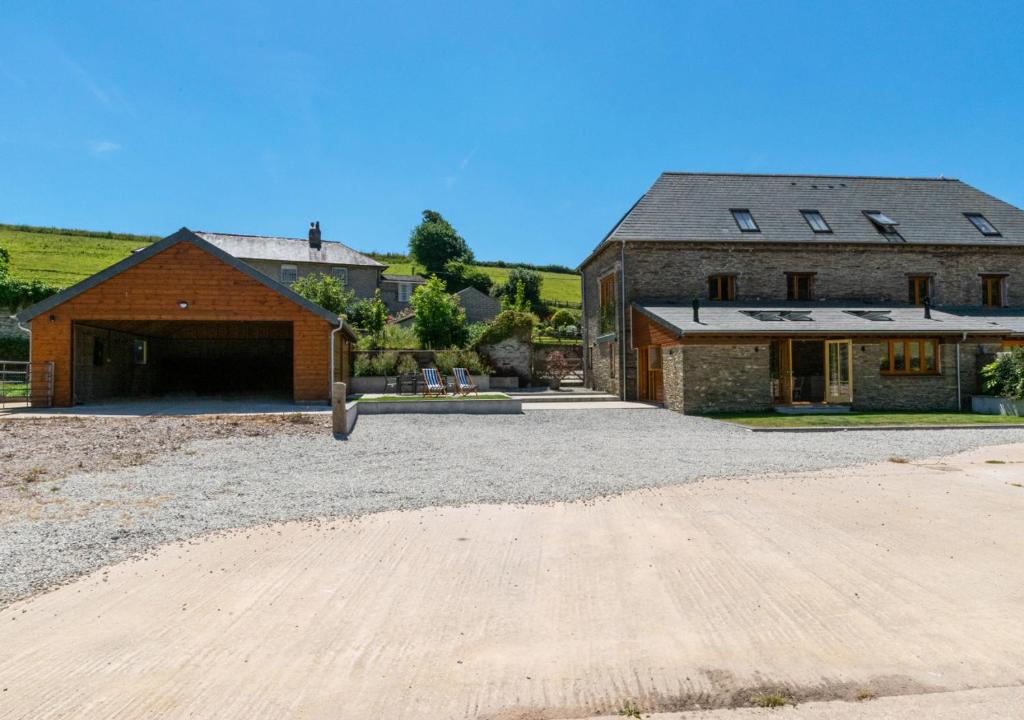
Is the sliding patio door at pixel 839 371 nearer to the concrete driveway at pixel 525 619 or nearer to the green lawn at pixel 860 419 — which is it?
the green lawn at pixel 860 419

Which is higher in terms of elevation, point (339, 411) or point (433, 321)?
point (433, 321)

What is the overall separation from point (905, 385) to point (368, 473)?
16.2m

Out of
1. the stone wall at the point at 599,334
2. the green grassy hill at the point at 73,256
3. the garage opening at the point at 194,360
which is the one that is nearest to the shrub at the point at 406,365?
the garage opening at the point at 194,360

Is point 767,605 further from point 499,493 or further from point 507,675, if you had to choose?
point 499,493

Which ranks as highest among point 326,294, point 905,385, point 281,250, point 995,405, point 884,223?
point 281,250

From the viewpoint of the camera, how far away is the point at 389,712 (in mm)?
2717

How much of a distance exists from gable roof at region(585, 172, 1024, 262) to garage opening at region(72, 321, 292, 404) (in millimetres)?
14112

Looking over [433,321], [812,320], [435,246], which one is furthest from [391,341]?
[435,246]

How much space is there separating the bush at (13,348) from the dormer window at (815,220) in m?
34.4

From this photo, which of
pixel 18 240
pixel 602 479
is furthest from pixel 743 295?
pixel 18 240

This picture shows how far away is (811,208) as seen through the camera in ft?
73.6

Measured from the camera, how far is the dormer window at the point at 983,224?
22.1 meters

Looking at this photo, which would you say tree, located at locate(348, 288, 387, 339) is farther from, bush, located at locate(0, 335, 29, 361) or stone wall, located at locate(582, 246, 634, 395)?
bush, located at locate(0, 335, 29, 361)

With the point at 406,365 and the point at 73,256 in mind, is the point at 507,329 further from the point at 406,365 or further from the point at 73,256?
the point at 73,256
